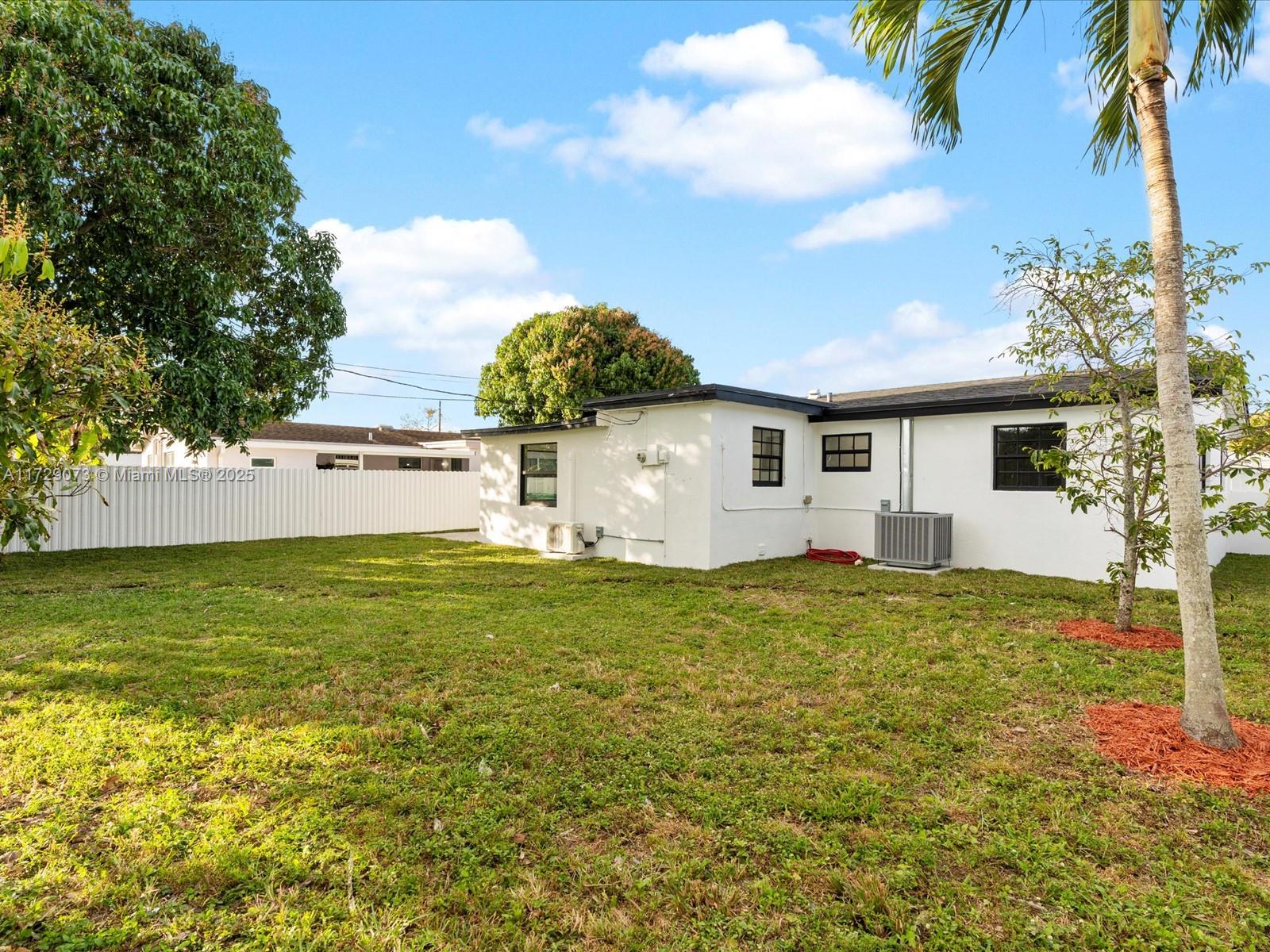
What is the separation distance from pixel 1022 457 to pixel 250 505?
14.1 meters

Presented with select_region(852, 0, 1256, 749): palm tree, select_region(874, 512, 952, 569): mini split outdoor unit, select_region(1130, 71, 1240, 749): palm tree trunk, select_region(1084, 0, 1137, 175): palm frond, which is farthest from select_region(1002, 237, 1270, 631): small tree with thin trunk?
select_region(874, 512, 952, 569): mini split outdoor unit

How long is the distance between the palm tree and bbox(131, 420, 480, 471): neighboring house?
1890cm

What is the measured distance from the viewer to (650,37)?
9.21 m

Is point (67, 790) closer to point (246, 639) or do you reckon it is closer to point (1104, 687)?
point (246, 639)

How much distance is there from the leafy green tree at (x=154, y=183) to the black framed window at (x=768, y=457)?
7662 mm

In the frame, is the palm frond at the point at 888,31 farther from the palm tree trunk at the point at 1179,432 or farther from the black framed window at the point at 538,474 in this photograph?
the black framed window at the point at 538,474

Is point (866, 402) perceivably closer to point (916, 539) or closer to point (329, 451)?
point (916, 539)

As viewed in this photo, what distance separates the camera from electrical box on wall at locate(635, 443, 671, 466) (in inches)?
399

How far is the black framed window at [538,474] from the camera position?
12.5 metres

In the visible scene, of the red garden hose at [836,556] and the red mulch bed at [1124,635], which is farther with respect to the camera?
the red garden hose at [836,556]

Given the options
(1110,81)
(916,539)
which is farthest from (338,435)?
(1110,81)

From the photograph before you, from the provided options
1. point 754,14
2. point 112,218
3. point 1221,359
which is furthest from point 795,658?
point 112,218

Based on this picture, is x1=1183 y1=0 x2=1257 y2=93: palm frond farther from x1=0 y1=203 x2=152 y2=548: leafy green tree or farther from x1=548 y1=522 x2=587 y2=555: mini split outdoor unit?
x1=548 y1=522 x2=587 y2=555: mini split outdoor unit

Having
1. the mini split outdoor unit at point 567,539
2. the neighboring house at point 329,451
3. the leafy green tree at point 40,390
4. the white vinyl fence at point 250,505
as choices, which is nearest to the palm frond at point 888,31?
the leafy green tree at point 40,390
